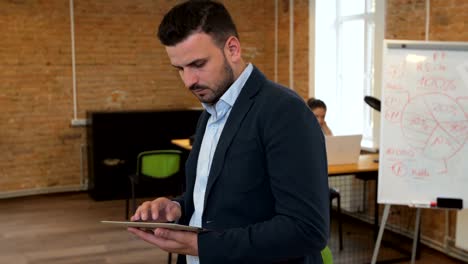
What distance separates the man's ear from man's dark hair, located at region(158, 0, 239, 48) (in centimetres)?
1

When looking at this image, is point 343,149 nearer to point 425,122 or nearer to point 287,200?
point 425,122

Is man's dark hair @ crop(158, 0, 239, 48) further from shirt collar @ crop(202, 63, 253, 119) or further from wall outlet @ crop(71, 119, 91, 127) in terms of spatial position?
wall outlet @ crop(71, 119, 91, 127)

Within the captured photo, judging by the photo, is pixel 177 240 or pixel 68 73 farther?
pixel 68 73

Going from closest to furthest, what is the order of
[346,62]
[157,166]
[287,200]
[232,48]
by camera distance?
[287,200]
[232,48]
[157,166]
[346,62]

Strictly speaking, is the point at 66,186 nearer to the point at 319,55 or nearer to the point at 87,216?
the point at 87,216

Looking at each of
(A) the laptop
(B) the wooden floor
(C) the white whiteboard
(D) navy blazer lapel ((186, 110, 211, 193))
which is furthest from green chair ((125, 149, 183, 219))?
(D) navy blazer lapel ((186, 110, 211, 193))

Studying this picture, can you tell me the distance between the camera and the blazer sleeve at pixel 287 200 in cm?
117

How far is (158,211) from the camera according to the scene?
4.77 ft

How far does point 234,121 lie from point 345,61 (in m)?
5.17

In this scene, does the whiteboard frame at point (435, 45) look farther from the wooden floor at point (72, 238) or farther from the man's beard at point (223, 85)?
the man's beard at point (223, 85)

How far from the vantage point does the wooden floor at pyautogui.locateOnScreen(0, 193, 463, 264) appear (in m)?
4.45

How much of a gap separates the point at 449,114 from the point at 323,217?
2.51 meters

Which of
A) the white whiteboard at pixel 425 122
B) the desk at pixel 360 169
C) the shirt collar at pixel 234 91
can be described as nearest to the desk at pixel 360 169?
the desk at pixel 360 169

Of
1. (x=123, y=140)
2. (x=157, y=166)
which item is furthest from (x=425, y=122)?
(x=123, y=140)
